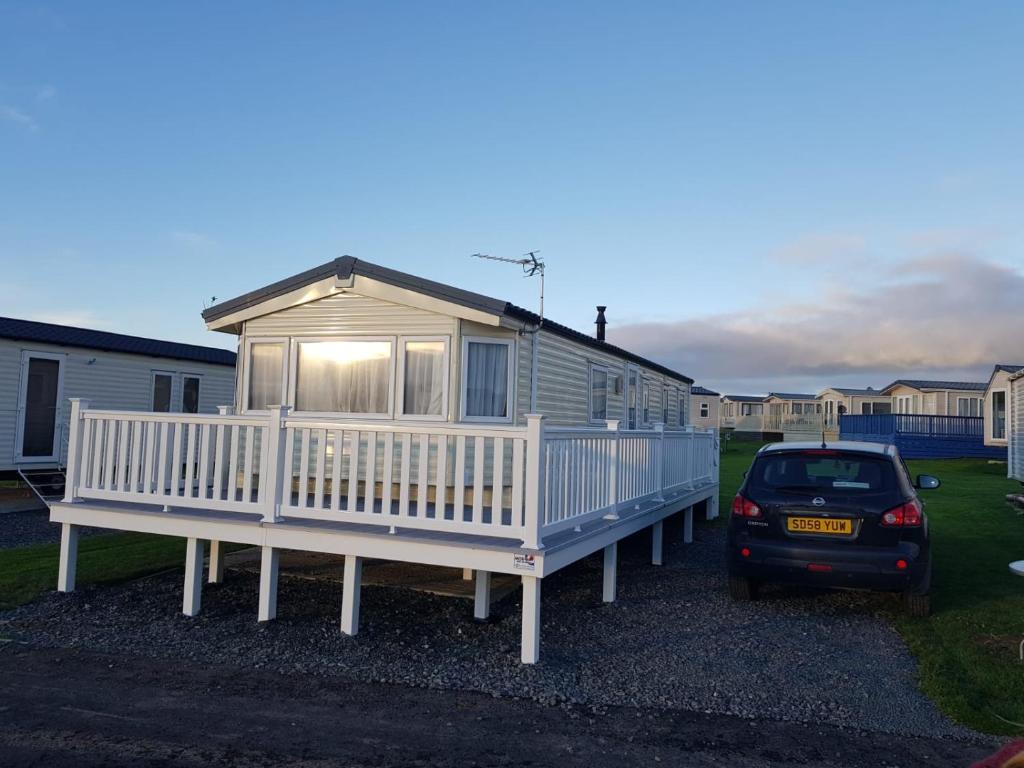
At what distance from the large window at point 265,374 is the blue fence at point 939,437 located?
2982 centimetres

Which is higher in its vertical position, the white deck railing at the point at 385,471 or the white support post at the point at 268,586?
the white deck railing at the point at 385,471

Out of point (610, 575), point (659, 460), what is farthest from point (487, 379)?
point (610, 575)

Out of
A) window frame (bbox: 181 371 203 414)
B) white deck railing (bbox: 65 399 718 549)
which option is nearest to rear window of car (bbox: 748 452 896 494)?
white deck railing (bbox: 65 399 718 549)

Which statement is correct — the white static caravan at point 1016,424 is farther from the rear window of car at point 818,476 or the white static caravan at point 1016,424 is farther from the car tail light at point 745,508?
the car tail light at point 745,508

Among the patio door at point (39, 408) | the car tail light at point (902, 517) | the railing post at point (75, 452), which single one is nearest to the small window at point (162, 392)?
the patio door at point (39, 408)

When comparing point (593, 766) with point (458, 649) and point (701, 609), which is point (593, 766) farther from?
point (701, 609)

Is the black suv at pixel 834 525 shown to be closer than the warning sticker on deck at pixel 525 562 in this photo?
No

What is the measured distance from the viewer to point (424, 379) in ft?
27.6

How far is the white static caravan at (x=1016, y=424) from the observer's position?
19938 millimetres

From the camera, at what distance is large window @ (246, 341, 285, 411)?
9.15 m

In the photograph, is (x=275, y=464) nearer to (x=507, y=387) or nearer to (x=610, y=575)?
(x=507, y=387)

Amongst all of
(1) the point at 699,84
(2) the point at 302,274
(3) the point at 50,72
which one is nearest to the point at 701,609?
(2) the point at 302,274

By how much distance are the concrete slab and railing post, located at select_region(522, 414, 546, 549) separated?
1.86 m

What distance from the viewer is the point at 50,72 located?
12156 mm
